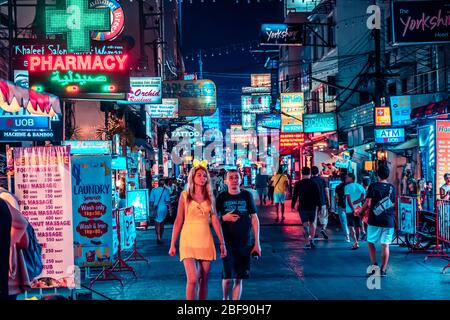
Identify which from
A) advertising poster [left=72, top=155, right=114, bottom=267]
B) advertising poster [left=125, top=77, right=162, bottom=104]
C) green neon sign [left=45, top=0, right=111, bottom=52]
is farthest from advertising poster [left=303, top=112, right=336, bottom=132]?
advertising poster [left=72, top=155, right=114, bottom=267]

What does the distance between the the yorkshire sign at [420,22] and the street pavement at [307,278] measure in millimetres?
7841

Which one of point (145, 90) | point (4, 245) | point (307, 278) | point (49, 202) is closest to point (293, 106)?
point (145, 90)

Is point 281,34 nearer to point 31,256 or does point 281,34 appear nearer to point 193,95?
point 193,95

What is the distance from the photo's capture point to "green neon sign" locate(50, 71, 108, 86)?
1513 centimetres

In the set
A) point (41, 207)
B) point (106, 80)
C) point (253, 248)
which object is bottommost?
point (253, 248)

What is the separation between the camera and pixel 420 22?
1923 cm

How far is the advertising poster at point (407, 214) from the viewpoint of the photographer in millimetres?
13320

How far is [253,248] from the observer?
8.10 meters

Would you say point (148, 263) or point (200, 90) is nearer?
point (148, 263)

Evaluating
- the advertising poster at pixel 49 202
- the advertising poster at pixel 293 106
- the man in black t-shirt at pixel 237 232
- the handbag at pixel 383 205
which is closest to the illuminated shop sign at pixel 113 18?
the advertising poster at pixel 293 106

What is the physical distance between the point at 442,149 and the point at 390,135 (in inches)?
274

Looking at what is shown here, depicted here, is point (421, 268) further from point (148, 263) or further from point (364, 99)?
point (364, 99)
